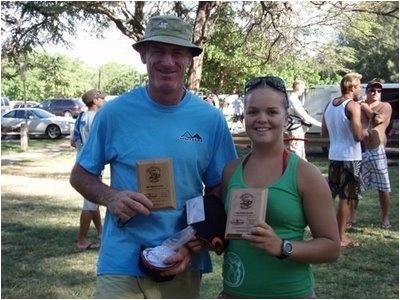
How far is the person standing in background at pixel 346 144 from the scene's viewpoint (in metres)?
6.60

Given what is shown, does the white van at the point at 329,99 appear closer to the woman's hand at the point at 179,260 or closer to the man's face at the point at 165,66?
the man's face at the point at 165,66

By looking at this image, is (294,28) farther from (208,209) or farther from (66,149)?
(208,209)

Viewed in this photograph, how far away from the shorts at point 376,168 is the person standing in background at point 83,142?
3422 millimetres

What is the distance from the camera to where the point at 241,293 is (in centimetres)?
233

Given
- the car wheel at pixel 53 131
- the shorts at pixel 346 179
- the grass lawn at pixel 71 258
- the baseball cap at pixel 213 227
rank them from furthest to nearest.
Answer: the car wheel at pixel 53 131 → the shorts at pixel 346 179 → the grass lawn at pixel 71 258 → the baseball cap at pixel 213 227

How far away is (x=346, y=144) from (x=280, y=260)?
15.4ft

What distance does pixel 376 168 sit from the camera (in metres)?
7.51

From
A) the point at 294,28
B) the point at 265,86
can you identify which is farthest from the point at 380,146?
the point at 294,28

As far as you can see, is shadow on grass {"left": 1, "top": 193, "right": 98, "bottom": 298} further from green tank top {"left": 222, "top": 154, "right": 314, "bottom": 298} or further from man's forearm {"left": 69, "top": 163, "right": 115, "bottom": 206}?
green tank top {"left": 222, "top": 154, "right": 314, "bottom": 298}

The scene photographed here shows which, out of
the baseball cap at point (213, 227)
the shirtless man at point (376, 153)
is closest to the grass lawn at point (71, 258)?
the shirtless man at point (376, 153)

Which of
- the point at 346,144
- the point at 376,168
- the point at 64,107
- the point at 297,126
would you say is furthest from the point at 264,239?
the point at 64,107

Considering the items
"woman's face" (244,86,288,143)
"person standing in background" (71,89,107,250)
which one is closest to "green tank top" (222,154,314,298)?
"woman's face" (244,86,288,143)

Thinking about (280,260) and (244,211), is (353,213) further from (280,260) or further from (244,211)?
(244,211)

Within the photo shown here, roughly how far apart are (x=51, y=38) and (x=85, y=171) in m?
15.1
